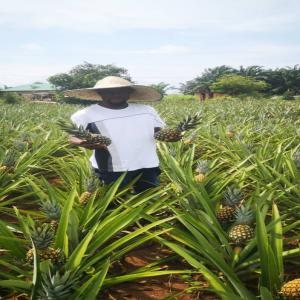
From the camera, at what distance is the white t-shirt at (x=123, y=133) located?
2.56 meters

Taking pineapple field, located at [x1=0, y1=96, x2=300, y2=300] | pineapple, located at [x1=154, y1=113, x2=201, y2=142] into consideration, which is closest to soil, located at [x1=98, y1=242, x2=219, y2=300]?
pineapple field, located at [x1=0, y1=96, x2=300, y2=300]

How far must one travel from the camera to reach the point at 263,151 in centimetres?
353

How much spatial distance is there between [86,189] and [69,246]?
779mm

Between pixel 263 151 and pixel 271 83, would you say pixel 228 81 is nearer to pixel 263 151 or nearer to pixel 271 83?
pixel 271 83

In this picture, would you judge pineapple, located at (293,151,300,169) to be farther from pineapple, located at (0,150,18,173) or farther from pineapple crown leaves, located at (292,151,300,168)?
pineapple, located at (0,150,18,173)

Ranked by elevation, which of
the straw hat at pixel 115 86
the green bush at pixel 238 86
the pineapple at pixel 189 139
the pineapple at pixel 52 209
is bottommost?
the green bush at pixel 238 86

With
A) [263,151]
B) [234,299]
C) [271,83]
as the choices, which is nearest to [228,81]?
[271,83]

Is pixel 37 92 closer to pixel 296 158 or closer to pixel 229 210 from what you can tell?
pixel 296 158

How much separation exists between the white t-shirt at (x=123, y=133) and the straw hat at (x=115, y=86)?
0.13 m

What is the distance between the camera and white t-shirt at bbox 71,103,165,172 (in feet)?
8.40

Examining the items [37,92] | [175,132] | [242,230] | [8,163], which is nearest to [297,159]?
[175,132]

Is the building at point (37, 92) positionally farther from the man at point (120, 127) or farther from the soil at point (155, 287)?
the soil at point (155, 287)

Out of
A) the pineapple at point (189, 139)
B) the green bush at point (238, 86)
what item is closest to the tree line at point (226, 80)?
the green bush at point (238, 86)

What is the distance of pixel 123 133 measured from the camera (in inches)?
102
